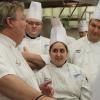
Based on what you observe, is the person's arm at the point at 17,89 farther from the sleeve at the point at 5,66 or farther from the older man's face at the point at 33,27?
the older man's face at the point at 33,27

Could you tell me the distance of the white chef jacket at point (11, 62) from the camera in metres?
1.42

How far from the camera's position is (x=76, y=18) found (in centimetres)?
1055

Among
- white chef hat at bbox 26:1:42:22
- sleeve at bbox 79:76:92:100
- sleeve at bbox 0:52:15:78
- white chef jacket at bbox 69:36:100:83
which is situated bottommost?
sleeve at bbox 79:76:92:100

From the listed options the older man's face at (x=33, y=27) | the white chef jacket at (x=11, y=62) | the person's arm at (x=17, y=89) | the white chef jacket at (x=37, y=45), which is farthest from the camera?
the white chef jacket at (x=37, y=45)

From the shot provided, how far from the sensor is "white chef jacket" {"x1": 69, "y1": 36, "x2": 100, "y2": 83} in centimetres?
268

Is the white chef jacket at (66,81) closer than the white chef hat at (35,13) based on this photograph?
Yes

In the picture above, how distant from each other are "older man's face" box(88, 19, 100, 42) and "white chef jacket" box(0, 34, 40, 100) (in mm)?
1154

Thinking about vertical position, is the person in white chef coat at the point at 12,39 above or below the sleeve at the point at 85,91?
above

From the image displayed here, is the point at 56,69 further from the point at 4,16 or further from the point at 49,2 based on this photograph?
the point at 49,2

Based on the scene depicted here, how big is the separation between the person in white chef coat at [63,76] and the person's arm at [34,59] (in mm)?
111

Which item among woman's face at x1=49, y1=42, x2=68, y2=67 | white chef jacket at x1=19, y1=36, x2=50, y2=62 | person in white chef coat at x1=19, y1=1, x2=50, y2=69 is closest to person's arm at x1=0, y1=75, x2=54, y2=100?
woman's face at x1=49, y1=42, x2=68, y2=67

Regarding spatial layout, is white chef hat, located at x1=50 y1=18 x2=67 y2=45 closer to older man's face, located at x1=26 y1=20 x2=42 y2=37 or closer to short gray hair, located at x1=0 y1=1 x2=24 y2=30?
older man's face, located at x1=26 y1=20 x2=42 y2=37

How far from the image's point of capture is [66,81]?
247 cm

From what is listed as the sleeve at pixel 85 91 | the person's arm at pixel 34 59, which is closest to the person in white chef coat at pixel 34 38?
the person's arm at pixel 34 59
